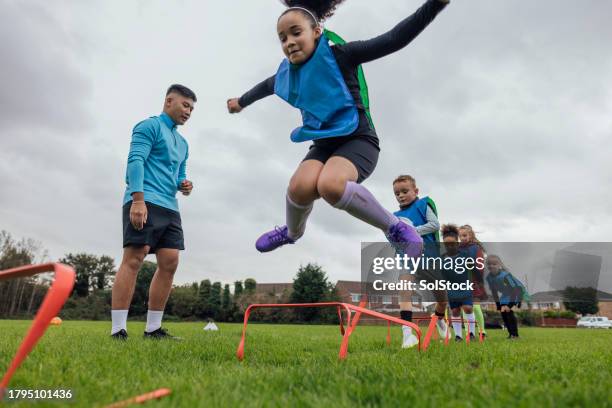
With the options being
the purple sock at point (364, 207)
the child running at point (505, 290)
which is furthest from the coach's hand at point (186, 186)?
the child running at point (505, 290)

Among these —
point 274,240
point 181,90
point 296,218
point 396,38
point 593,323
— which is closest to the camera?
point 396,38

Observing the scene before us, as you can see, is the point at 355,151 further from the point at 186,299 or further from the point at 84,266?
the point at 84,266

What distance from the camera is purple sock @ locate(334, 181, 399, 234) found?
305 cm

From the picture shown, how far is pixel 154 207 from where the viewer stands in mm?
5039

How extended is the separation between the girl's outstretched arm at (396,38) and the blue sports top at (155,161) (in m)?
2.74

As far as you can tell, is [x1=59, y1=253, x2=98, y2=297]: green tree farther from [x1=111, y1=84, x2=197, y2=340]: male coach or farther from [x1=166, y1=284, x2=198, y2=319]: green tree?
[x1=111, y1=84, x2=197, y2=340]: male coach

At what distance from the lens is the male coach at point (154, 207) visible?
4.80 metres

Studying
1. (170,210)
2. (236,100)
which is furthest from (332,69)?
(170,210)

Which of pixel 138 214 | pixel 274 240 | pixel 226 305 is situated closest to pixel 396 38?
pixel 274 240

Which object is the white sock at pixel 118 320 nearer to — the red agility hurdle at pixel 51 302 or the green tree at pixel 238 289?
the red agility hurdle at pixel 51 302

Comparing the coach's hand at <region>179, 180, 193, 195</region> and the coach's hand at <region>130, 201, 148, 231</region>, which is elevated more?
the coach's hand at <region>179, 180, 193, 195</region>

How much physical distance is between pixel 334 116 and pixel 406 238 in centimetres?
108

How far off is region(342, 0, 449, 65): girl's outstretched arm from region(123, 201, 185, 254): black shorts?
9.62 ft

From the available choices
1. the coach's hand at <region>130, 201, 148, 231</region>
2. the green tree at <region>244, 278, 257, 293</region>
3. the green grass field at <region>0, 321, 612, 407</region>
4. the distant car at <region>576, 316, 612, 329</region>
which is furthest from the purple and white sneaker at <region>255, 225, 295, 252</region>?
the distant car at <region>576, 316, 612, 329</region>
